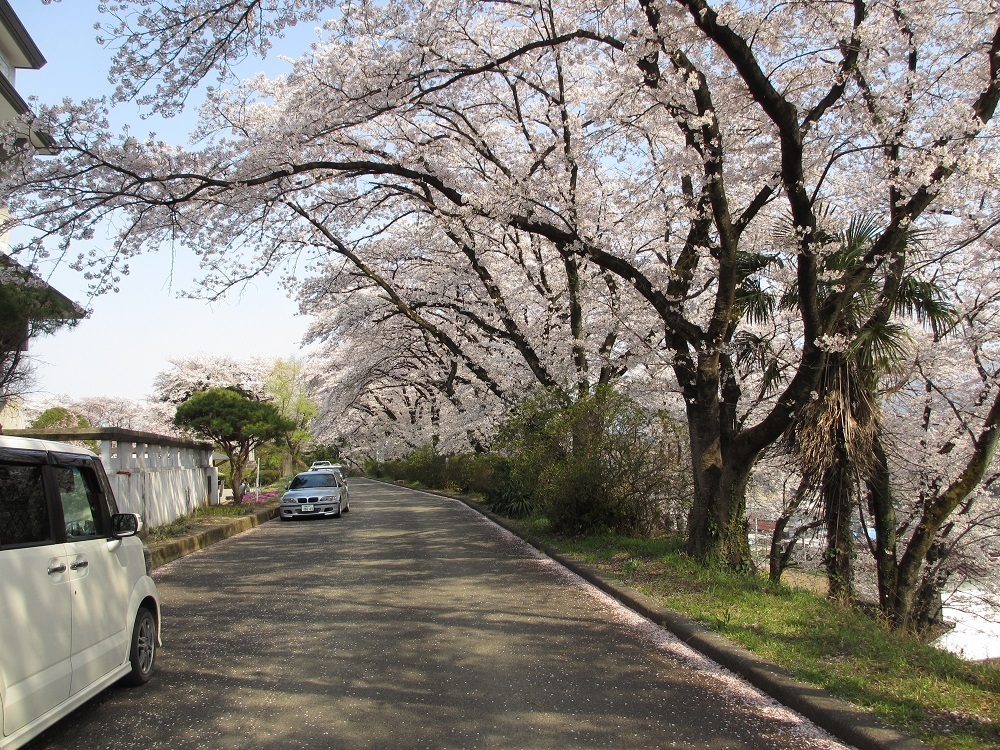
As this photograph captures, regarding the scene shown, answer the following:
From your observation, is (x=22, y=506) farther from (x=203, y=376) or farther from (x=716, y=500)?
(x=203, y=376)

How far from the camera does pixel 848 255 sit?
9.80 metres

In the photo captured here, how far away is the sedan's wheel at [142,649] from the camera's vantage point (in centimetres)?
530

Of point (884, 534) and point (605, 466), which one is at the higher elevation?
point (605, 466)

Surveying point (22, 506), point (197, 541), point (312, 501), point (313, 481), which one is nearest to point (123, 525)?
point (22, 506)

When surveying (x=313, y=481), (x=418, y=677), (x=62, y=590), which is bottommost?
(x=418, y=677)

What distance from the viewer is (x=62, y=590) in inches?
170

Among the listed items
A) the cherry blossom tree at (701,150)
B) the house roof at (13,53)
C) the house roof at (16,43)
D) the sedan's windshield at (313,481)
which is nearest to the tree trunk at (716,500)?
the cherry blossom tree at (701,150)

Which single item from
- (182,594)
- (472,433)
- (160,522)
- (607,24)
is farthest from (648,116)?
(472,433)

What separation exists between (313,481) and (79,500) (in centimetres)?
1898

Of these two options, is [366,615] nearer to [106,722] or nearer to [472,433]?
[106,722]

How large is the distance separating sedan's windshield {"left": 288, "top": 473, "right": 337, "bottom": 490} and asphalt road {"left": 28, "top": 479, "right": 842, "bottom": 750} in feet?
42.5

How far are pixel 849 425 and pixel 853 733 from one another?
5320 millimetres

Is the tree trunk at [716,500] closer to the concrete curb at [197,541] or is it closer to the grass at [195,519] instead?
the concrete curb at [197,541]

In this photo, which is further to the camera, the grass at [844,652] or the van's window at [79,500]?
the van's window at [79,500]
